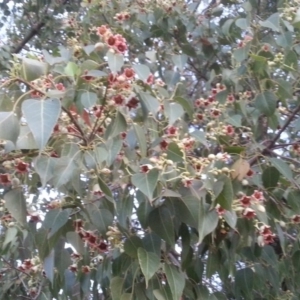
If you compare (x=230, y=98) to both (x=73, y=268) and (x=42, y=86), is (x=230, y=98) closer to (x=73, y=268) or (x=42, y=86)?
(x=73, y=268)

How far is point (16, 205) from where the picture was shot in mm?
1229

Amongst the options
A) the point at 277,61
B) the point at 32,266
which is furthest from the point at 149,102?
the point at 32,266

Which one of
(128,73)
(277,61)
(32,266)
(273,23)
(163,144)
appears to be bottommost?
(32,266)

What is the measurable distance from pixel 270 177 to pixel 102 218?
482 millimetres

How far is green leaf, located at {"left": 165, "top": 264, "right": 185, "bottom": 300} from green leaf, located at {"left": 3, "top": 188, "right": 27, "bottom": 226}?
12.6 inches

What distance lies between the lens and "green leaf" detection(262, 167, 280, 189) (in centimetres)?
154

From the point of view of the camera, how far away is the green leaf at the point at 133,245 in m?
1.28

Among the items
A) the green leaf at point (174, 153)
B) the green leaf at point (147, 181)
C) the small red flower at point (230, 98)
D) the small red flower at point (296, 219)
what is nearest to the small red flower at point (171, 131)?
the green leaf at point (174, 153)

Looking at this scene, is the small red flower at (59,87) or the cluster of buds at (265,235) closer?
the small red flower at (59,87)

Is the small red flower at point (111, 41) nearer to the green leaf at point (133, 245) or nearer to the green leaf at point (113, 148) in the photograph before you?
the green leaf at point (113, 148)

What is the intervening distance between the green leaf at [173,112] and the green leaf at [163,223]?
0.20 meters

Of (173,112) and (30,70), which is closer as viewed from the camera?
(30,70)

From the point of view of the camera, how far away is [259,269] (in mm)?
1686

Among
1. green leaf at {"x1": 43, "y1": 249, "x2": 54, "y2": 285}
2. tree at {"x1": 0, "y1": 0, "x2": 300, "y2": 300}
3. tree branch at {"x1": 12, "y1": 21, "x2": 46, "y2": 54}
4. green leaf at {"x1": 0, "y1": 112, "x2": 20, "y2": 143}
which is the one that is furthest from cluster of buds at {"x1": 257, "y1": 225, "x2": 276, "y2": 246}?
tree branch at {"x1": 12, "y1": 21, "x2": 46, "y2": 54}
